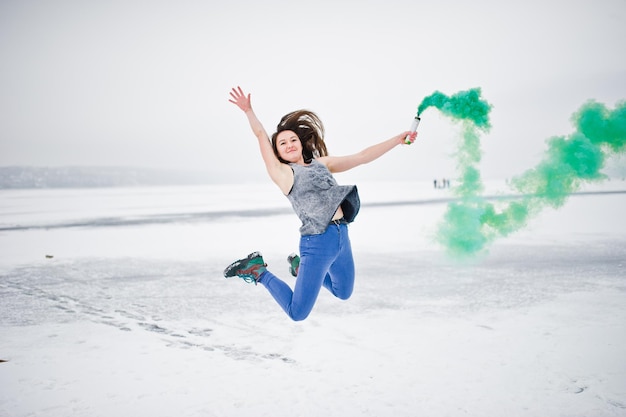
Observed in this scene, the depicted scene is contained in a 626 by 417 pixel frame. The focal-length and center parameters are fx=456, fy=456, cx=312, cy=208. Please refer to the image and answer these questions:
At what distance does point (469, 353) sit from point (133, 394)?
3.00 metres

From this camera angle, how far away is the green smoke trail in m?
7.73

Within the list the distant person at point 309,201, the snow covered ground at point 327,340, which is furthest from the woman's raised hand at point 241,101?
the snow covered ground at point 327,340

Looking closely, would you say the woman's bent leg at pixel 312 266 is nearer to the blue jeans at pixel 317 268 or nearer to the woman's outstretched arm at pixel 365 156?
the blue jeans at pixel 317 268

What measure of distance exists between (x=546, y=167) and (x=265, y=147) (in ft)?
25.6

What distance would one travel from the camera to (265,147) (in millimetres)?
3646

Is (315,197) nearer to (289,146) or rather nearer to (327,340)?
(289,146)

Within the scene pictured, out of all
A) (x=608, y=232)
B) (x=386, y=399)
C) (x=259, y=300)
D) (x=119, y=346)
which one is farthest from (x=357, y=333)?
(x=608, y=232)

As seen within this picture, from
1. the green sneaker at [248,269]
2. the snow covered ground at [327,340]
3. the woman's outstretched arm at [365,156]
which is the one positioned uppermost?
the woman's outstretched arm at [365,156]

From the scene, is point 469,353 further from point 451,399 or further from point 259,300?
point 259,300

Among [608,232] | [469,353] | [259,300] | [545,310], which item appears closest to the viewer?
[469,353]

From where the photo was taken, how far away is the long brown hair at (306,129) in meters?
4.00

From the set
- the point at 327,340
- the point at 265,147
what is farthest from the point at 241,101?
the point at 327,340

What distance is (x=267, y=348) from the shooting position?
463 centimetres

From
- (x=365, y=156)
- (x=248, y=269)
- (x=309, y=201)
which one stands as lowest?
(x=248, y=269)
